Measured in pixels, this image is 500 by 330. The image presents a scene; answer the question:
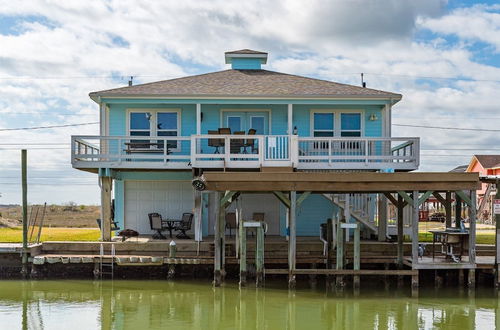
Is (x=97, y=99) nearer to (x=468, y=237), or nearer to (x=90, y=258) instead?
(x=90, y=258)

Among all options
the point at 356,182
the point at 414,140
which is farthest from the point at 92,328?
the point at 414,140

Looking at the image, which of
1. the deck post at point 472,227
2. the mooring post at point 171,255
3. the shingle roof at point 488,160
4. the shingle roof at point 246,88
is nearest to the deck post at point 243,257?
the mooring post at point 171,255

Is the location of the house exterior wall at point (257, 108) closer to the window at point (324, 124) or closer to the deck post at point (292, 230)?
the window at point (324, 124)

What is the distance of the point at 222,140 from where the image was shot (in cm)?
1923

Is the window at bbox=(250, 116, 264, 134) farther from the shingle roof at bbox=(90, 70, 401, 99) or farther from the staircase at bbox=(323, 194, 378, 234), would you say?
the staircase at bbox=(323, 194, 378, 234)

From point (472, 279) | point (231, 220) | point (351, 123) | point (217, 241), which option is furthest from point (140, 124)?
point (472, 279)

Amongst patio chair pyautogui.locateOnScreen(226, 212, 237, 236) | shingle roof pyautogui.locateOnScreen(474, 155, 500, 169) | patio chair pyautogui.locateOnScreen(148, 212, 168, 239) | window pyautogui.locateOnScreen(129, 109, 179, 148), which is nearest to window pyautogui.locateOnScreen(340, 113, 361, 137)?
patio chair pyautogui.locateOnScreen(226, 212, 237, 236)

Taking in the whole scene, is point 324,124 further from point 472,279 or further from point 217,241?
point 472,279

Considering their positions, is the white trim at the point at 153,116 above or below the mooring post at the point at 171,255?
above

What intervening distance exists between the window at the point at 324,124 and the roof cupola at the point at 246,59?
16.1 ft

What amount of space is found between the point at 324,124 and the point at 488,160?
37599 mm

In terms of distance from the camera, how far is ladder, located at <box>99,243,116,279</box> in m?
17.5

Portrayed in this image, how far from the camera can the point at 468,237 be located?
1631cm

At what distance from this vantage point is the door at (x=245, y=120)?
69.9ft
